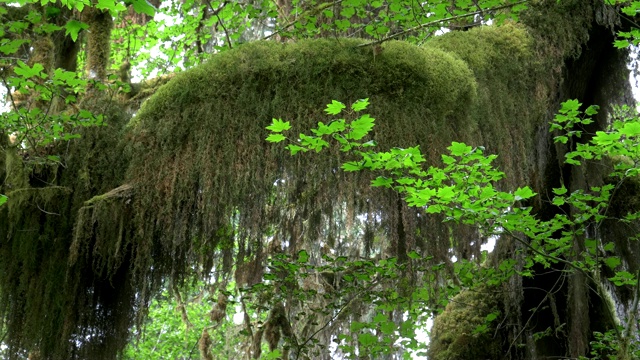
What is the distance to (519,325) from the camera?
18.8 ft

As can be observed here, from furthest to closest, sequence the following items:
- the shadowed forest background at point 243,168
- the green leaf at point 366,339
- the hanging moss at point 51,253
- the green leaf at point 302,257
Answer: the green leaf at point 366,339 < the green leaf at point 302,257 < the hanging moss at point 51,253 < the shadowed forest background at point 243,168

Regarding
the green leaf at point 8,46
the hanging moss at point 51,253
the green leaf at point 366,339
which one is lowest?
the green leaf at point 366,339

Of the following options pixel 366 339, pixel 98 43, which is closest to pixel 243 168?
pixel 98 43

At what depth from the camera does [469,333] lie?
6.24 m

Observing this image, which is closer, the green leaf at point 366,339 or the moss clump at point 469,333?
the green leaf at point 366,339

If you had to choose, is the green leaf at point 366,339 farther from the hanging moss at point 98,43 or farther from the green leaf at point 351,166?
the hanging moss at point 98,43

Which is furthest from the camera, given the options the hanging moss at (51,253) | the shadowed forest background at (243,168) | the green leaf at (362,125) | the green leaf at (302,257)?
the green leaf at (302,257)

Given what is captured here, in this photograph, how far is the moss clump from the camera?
606 cm

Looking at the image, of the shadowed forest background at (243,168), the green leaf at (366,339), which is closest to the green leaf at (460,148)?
the shadowed forest background at (243,168)

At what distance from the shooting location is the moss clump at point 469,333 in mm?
6059

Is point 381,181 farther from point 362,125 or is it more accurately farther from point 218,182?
point 218,182

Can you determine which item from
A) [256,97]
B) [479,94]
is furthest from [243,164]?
[479,94]

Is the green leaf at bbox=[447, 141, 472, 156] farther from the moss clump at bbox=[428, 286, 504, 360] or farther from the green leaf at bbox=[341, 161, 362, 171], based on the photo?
the moss clump at bbox=[428, 286, 504, 360]

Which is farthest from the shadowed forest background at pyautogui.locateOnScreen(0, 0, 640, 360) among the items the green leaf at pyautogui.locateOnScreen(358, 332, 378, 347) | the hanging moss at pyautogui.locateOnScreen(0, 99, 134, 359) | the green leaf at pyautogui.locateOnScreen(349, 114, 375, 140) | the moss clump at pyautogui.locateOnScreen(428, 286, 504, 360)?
the moss clump at pyautogui.locateOnScreen(428, 286, 504, 360)
